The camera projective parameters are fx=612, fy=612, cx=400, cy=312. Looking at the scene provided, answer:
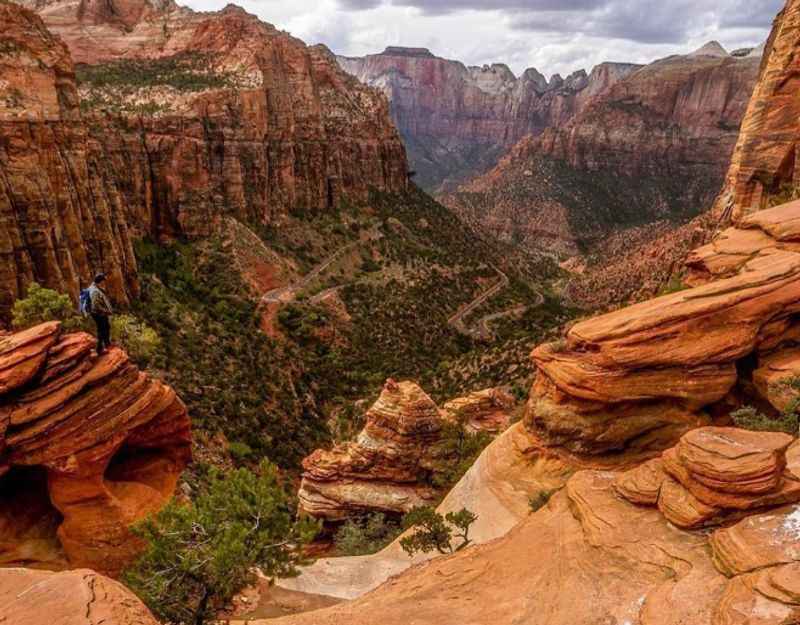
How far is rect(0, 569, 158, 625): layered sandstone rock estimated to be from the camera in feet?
39.7

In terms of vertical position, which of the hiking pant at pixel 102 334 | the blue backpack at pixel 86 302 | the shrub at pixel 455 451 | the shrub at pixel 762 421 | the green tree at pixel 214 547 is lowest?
the shrub at pixel 455 451

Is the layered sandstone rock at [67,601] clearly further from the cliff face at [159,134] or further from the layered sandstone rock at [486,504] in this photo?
the cliff face at [159,134]

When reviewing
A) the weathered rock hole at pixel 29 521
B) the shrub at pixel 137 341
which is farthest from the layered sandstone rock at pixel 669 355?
the shrub at pixel 137 341

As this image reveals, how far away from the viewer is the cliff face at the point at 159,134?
1652 inches

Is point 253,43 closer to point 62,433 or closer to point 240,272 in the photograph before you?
point 240,272

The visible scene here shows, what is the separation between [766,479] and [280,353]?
53690 millimetres

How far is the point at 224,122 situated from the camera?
8019cm

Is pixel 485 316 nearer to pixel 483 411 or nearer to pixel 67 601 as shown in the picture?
pixel 483 411

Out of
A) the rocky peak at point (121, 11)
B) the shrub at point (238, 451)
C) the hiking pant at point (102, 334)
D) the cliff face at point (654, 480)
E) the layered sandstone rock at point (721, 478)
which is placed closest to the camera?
the cliff face at point (654, 480)

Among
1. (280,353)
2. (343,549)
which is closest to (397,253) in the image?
(280,353)

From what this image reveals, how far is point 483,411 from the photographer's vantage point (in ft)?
131

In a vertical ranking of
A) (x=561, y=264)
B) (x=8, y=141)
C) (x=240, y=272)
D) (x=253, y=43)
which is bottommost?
(x=561, y=264)

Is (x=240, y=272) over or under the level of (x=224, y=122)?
under

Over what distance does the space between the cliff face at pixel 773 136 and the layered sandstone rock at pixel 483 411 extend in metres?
20.7
